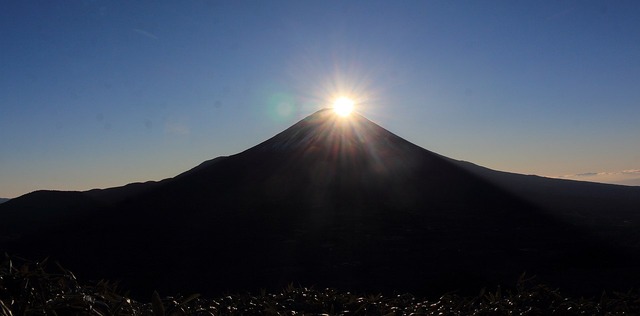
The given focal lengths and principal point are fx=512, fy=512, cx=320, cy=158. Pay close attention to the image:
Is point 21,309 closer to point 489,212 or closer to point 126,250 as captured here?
point 126,250

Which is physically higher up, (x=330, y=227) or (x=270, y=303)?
(x=330, y=227)

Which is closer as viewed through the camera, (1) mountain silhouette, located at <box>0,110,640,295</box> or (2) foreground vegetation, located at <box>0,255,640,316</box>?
(2) foreground vegetation, located at <box>0,255,640,316</box>

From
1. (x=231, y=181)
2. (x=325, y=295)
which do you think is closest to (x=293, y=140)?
(x=231, y=181)

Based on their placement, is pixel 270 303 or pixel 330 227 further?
pixel 330 227

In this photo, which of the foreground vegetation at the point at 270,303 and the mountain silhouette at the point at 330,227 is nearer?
the foreground vegetation at the point at 270,303
